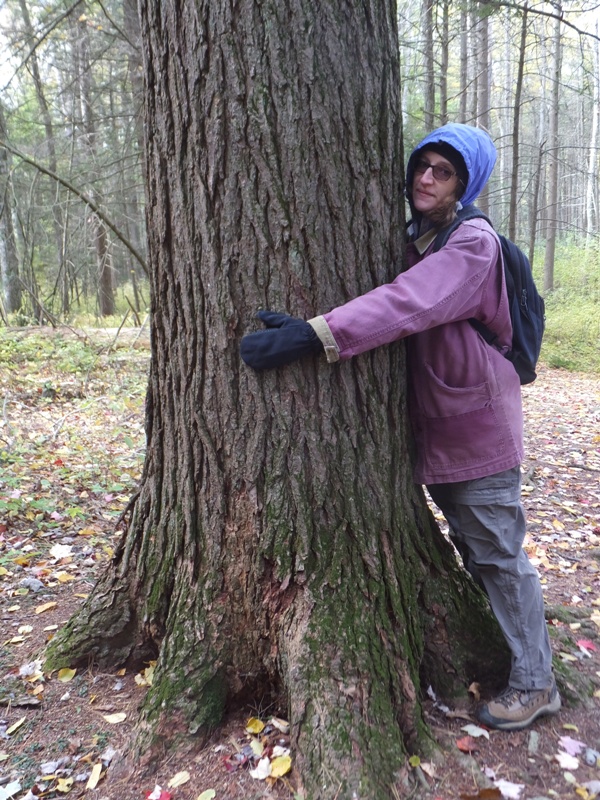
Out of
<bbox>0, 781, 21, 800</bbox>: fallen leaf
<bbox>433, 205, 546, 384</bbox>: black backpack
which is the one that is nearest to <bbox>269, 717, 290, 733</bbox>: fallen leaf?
<bbox>0, 781, 21, 800</bbox>: fallen leaf

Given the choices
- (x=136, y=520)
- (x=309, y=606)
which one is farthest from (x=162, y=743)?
(x=136, y=520)

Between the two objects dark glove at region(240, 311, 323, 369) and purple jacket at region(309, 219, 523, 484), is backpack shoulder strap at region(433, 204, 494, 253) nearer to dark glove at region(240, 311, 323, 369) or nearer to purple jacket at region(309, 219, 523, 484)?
purple jacket at region(309, 219, 523, 484)

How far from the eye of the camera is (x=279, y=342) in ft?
6.60

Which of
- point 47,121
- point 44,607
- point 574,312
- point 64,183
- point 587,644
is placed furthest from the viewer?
point 574,312

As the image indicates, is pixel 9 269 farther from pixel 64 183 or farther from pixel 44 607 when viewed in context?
pixel 44 607

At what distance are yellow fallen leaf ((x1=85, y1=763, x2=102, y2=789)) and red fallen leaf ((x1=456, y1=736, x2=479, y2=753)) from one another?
4.35 ft

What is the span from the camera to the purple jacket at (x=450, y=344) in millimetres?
2025

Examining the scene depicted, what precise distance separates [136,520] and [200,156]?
1.59 metres

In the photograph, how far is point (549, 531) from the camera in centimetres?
445

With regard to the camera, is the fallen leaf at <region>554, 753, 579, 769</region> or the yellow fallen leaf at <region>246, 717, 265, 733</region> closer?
the fallen leaf at <region>554, 753, 579, 769</region>

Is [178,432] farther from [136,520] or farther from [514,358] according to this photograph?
[514,358]

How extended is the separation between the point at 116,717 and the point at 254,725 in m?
0.57

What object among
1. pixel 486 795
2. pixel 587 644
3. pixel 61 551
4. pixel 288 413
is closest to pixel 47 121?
pixel 61 551

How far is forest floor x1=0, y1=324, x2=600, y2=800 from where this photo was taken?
1999 mm
